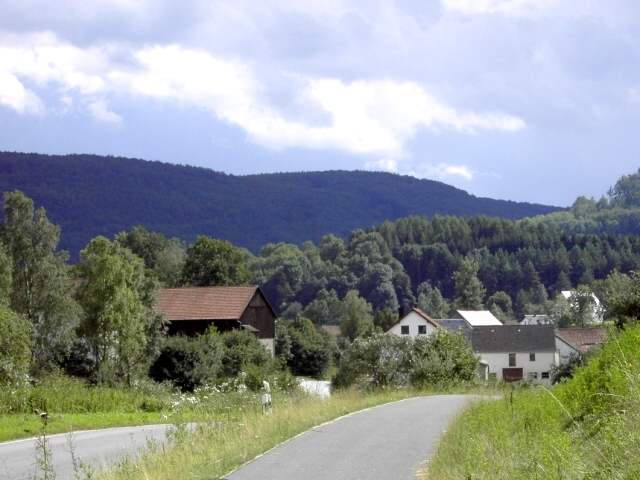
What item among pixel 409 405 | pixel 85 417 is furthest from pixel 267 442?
pixel 85 417

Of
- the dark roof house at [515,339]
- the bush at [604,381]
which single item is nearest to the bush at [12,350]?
the bush at [604,381]

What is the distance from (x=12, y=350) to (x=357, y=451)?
22.4 m

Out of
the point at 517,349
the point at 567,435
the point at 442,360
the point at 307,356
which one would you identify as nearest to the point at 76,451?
the point at 567,435

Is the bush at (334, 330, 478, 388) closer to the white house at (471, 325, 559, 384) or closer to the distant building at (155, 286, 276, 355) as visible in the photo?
the distant building at (155, 286, 276, 355)

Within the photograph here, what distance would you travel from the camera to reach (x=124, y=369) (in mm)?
54375

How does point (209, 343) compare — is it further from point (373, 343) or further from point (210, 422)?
Result: point (210, 422)

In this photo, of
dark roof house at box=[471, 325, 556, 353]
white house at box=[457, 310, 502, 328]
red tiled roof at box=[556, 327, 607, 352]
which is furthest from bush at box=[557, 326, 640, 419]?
white house at box=[457, 310, 502, 328]

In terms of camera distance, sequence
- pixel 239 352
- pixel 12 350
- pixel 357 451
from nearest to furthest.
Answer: pixel 357 451, pixel 12 350, pixel 239 352

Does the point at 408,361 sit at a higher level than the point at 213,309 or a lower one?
lower

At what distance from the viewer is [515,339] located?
109875mm

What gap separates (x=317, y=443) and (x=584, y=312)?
12817cm

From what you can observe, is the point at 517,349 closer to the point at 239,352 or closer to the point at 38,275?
the point at 239,352

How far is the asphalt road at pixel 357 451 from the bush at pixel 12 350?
1498 cm

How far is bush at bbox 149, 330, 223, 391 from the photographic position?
60.8 m
